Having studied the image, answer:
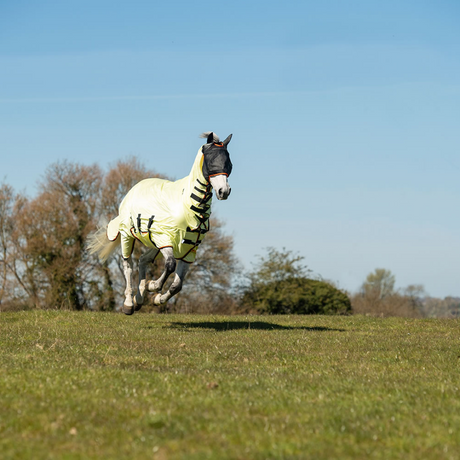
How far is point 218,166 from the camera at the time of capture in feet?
46.8

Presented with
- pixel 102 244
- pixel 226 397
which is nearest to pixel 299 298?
pixel 102 244

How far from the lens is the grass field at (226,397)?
615 centimetres

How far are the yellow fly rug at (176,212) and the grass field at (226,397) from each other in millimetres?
2250

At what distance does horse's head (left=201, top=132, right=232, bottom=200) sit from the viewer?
14.0m

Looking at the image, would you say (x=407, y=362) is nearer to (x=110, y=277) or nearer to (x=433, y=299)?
(x=110, y=277)

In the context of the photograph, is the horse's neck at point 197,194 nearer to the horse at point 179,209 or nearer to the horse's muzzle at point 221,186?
the horse at point 179,209

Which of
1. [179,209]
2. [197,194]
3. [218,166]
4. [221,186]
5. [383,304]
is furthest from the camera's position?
[383,304]

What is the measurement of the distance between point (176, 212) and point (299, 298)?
80.0 ft

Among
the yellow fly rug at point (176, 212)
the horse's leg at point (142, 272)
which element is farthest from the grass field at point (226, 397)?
the horse's leg at point (142, 272)

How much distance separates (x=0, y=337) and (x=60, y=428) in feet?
27.9

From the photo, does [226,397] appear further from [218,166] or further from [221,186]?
[218,166]

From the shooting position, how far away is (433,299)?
14112 centimetres

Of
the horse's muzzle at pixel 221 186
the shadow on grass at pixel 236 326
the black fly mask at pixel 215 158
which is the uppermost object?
the black fly mask at pixel 215 158

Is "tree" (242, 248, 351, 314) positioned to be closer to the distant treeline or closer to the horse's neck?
the distant treeline
